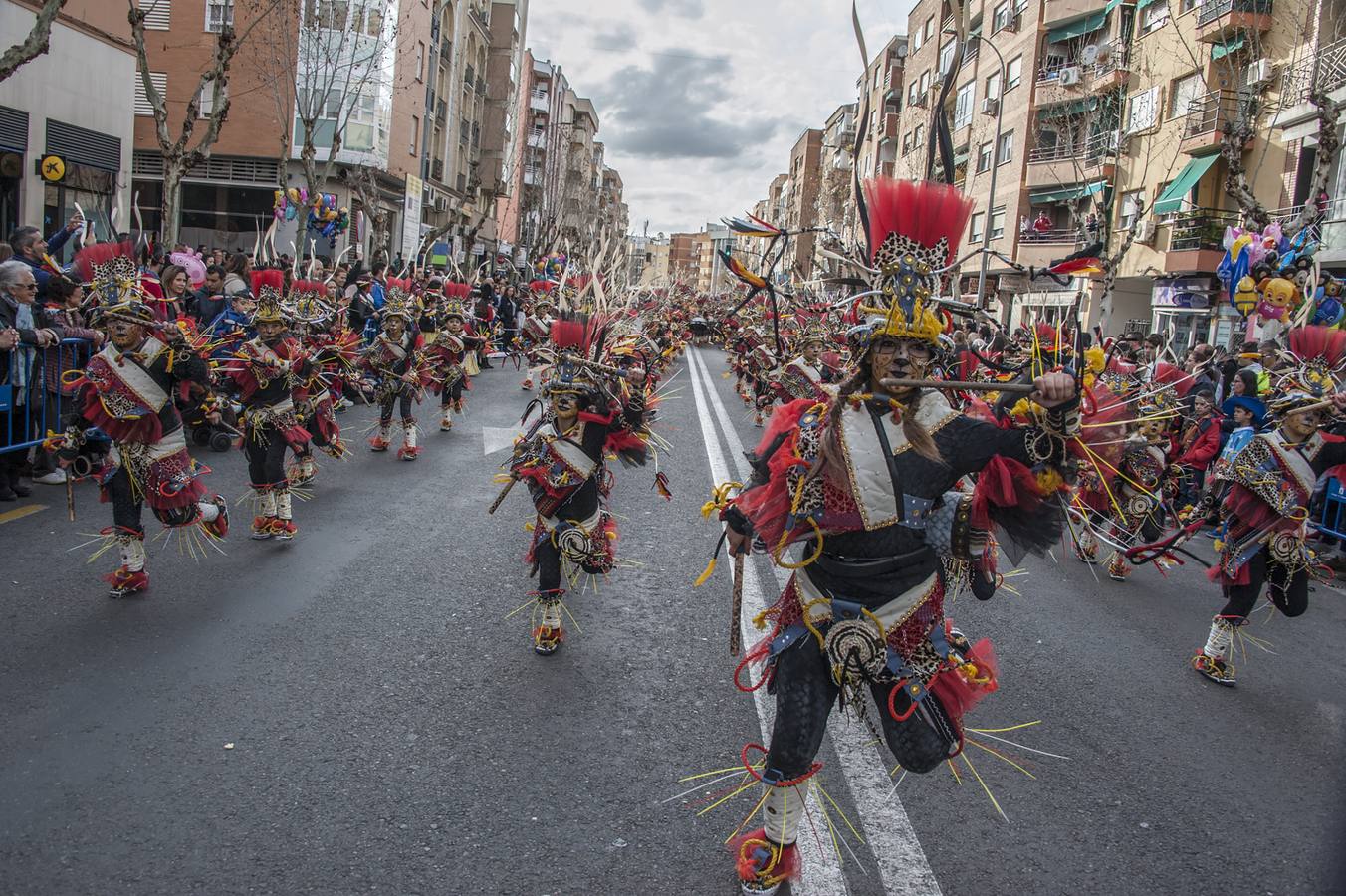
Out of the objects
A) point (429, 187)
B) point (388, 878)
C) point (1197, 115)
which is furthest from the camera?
point (429, 187)

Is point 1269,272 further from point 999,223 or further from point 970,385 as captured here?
point 999,223

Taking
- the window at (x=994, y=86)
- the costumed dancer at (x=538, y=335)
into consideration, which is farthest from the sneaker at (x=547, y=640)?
the window at (x=994, y=86)

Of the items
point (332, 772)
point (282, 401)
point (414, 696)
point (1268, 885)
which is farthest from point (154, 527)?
point (1268, 885)

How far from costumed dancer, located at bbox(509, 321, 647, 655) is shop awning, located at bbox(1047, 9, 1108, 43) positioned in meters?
36.1

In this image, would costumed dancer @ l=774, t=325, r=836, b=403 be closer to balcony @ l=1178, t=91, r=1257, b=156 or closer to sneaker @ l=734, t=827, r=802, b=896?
sneaker @ l=734, t=827, r=802, b=896

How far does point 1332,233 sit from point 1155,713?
68.8 ft

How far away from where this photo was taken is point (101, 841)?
341cm

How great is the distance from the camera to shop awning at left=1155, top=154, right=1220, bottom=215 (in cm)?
2695

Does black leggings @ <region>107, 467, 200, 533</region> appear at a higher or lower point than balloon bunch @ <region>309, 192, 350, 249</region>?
lower

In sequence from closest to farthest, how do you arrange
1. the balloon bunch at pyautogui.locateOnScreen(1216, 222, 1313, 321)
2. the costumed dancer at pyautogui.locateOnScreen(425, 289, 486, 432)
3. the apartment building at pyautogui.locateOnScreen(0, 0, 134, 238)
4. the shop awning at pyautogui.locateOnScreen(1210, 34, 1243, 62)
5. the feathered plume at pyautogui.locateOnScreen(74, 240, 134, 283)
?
the feathered plume at pyautogui.locateOnScreen(74, 240, 134, 283)
the balloon bunch at pyautogui.locateOnScreen(1216, 222, 1313, 321)
the costumed dancer at pyautogui.locateOnScreen(425, 289, 486, 432)
the apartment building at pyautogui.locateOnScreen(0, 0, 134, 238)
the shop awning at pyautogui.locateOnScreen(1210, 34, 1243, 62)

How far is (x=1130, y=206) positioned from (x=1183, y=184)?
16.8ft

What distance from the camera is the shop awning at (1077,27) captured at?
3603 cm

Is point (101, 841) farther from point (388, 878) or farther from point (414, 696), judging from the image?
point (414, 696)

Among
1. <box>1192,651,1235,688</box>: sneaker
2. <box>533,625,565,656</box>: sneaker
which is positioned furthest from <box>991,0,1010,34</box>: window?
<box>533,625,565,656</box>: sneaker
